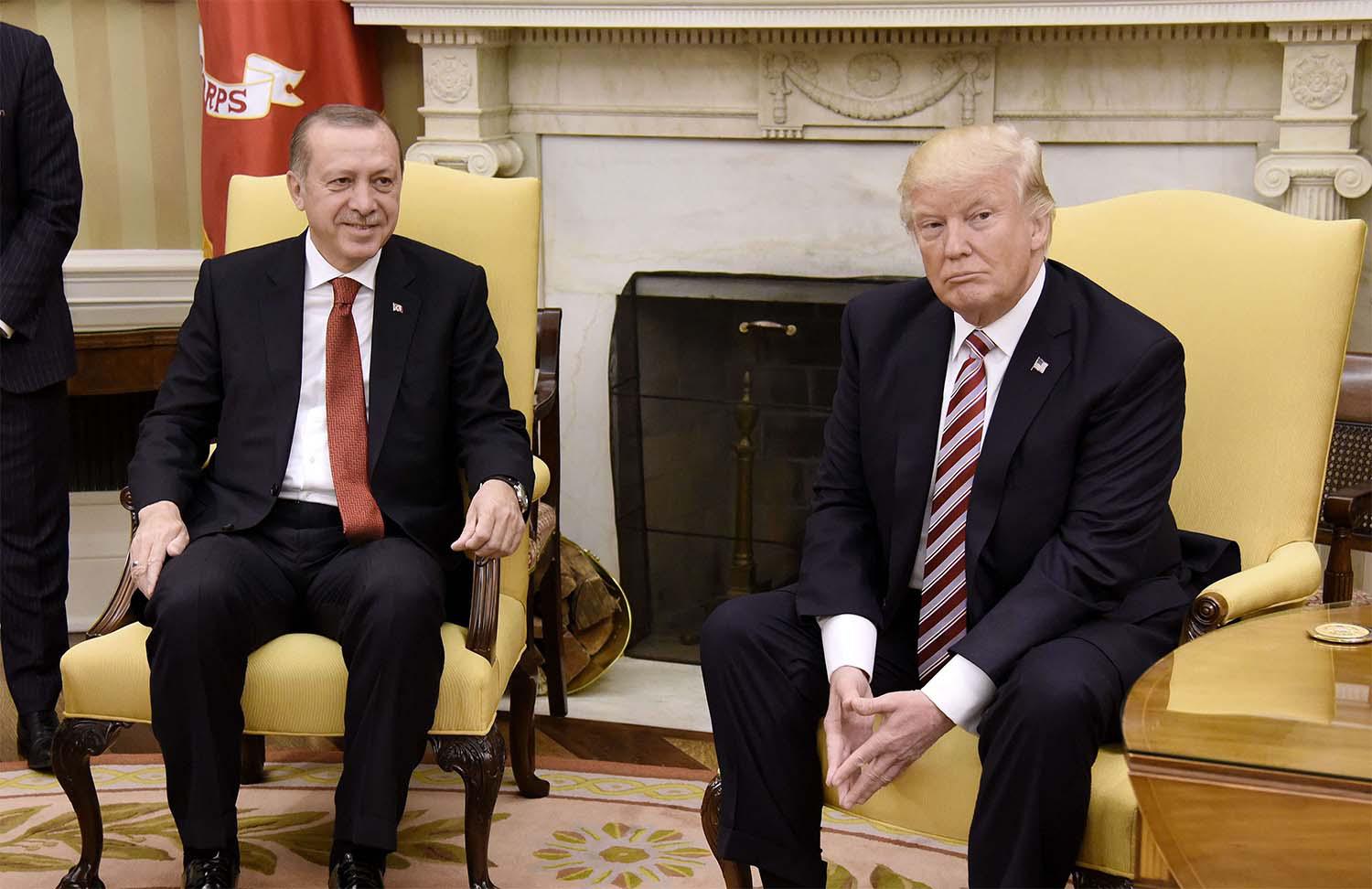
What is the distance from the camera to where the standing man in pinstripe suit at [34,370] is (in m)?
3.07

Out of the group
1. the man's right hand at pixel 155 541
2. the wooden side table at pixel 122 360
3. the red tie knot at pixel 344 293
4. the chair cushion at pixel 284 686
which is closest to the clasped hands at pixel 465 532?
the man's right hand at pixel 155 541

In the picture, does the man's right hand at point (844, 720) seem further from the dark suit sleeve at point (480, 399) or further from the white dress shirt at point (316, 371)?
the white dress shirt at point (316, 371)

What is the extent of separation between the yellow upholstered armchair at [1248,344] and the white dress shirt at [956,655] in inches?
12.9

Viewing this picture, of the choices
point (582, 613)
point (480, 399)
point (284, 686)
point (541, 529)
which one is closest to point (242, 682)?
point (284, 686)

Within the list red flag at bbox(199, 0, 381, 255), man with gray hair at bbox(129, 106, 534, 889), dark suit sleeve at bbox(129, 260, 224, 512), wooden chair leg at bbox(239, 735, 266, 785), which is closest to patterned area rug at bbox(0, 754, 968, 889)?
wooden chair leg at bbox(239, 735, 266, 785)

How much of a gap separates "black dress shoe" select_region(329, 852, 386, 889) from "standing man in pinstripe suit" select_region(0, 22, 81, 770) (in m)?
1.05

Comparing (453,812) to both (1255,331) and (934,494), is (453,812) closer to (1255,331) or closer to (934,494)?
(934,494)

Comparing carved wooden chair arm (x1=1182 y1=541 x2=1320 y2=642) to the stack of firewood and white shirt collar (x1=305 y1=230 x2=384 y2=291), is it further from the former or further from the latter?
the stack of firewood

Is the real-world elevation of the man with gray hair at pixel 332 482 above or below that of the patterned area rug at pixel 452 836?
above

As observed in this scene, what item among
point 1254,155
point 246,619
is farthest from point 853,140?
point 246,619

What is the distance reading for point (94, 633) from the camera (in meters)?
2.49

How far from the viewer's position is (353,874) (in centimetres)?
238

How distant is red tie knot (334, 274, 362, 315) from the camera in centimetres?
264

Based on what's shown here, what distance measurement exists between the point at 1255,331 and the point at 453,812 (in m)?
1.75
